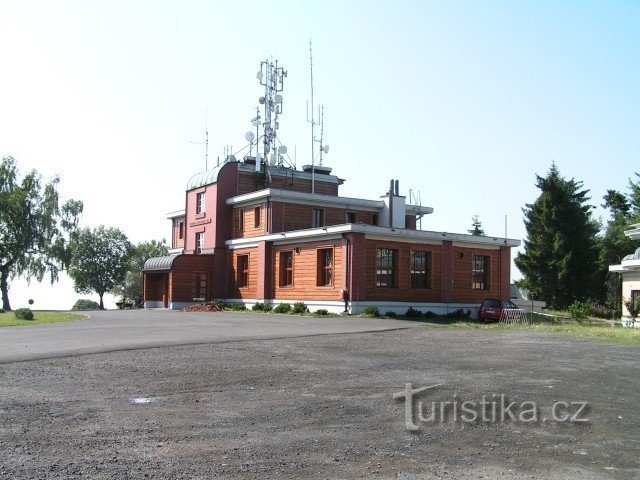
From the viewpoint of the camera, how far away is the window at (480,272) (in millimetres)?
37656

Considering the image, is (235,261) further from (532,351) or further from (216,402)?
(216,402)

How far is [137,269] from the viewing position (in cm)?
8188

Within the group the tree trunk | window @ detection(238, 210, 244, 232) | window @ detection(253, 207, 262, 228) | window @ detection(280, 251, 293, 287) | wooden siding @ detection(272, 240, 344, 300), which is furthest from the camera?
the tree trunk

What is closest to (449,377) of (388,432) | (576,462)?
(388,432)

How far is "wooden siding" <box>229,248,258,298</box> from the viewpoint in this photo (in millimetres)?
40281

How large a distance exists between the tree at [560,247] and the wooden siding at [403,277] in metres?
18.0

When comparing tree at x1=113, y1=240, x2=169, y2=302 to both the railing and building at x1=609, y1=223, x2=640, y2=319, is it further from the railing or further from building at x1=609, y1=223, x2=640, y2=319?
building at x1=609, y1=223, x2=640, y2=319

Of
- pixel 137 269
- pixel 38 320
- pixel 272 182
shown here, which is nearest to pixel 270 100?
pixel 272 182

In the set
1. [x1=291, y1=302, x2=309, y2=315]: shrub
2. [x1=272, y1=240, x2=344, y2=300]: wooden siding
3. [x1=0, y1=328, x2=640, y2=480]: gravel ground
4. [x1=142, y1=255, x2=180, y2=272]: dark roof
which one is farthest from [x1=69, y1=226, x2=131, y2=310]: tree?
[x1=0, y1=328, x2=640, y2=480]: gravel ground

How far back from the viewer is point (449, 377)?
10.8m

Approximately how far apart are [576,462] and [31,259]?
60475 millimetres

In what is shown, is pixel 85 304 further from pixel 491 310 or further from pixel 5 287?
pixel 491 310

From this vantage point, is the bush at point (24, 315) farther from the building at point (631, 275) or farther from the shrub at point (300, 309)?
the building at point (631, 275)

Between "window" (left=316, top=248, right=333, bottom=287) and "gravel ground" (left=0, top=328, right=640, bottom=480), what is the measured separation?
2099 centimetres
